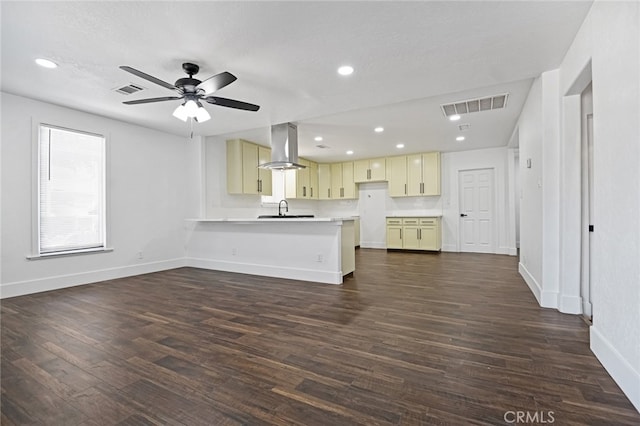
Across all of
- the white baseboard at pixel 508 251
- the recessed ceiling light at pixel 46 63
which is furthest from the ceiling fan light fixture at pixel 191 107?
the white baseboard at pixel 508 251

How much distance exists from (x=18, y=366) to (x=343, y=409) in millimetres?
2220

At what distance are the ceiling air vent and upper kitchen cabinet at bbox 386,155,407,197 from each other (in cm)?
314

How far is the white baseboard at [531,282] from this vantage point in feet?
10.5

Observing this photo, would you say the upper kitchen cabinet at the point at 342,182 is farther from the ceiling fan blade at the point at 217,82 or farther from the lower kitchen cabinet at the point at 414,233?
the ceiling fan blade at the point at 217,82

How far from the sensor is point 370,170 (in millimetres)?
8070

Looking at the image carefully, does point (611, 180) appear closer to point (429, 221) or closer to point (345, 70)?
point (345, 70)

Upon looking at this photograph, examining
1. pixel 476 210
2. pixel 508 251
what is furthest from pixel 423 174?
pixel 508 251

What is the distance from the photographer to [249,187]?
6.20 meters

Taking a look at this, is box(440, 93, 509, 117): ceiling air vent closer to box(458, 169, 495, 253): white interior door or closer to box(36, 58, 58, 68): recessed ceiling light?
box(458, 169, 495, 253): white interior door

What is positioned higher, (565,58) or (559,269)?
(565,58)

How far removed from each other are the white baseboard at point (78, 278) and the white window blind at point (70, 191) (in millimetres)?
394

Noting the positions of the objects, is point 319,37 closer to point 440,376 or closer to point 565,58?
point 565,58

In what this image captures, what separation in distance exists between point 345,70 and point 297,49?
629 mm

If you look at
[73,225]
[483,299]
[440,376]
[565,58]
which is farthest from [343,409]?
[73,225]
